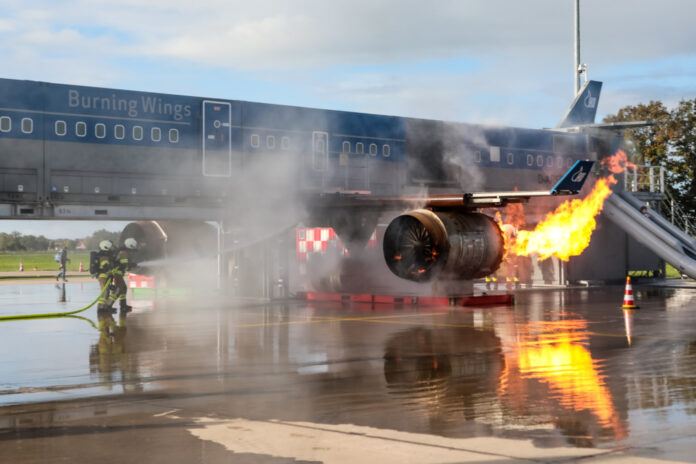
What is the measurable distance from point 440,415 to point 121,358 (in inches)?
266

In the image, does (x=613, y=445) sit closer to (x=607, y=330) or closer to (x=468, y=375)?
(x=468, y=375)

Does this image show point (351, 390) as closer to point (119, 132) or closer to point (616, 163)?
point (119, 132)

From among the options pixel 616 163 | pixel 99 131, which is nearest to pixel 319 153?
pixel 99 131

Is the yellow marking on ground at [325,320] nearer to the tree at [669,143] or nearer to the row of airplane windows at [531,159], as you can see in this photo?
the row of airplane windows at [531,159]

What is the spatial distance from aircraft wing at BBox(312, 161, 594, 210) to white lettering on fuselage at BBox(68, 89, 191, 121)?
20.1ft

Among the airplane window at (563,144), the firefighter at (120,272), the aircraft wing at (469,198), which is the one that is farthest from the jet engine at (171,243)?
the airplane window at (563,144)

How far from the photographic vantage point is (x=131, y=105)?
90.4ft

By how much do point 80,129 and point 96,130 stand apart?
0.53m

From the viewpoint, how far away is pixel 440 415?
8812 mm

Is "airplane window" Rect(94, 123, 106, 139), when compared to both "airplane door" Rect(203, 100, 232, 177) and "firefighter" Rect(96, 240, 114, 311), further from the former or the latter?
"firefighter" Rect(96, 240, 114, 311)

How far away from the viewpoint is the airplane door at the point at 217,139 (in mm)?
29031

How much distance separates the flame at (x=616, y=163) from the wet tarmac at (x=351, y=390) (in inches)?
832

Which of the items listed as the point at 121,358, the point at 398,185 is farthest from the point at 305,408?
the point at 398,185

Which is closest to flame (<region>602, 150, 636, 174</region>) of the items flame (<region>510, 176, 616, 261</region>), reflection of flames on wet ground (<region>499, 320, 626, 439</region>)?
flame (<region>510, 176, 616, 261</region>)
